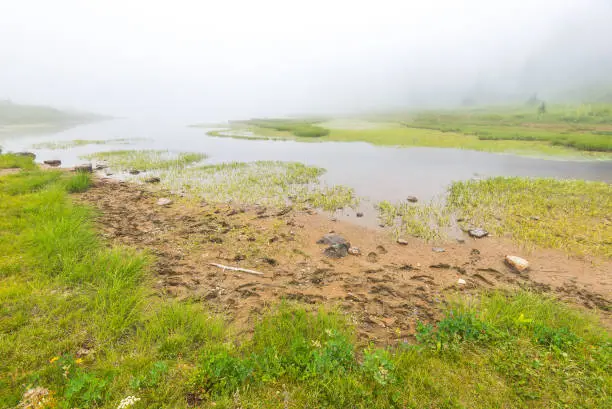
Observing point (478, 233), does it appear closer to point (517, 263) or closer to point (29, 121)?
point (517, 263)

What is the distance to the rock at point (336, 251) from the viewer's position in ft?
26.7

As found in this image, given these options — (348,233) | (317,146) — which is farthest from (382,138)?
(348,233)

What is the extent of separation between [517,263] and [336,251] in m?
5.30

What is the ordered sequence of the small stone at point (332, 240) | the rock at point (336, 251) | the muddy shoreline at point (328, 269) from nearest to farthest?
the muddy shoreline at point (328, 269)
the rock at point (336, 251)
the small stone at point (332, 240)

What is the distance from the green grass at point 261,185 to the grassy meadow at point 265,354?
27.3 feet

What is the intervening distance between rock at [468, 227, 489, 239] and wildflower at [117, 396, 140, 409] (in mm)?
10871

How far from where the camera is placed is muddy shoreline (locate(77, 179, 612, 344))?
5.60m

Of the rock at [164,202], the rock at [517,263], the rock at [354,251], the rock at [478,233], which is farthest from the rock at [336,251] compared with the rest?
the rock at [164,202]

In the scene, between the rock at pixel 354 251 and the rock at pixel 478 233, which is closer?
the rock at pixel 354 251

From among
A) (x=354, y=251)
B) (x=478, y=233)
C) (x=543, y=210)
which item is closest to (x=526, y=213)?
(x=543, y=210)

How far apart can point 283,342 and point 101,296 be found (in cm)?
366

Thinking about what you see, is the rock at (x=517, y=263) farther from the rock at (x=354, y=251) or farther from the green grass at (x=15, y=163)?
the green grass at (x=15, y=163)

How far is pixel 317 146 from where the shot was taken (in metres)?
33.1

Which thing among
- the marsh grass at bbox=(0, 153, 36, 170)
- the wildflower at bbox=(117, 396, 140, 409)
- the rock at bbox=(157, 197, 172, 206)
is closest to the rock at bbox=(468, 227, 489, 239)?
the wildflower at bbox=(117, 396, 140, 409)
